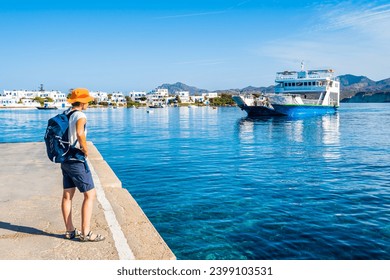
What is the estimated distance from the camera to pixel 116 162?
16.0m

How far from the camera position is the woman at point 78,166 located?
4352 mm

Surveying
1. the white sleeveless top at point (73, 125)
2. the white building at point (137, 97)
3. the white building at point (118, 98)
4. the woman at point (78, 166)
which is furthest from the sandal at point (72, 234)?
the white building at point (137, 97)

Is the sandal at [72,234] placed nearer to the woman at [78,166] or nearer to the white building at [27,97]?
the woman at [78,166]

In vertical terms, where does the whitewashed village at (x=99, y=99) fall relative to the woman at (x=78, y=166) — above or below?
above

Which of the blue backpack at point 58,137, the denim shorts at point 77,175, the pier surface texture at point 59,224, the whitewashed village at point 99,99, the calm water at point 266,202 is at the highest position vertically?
the whitewashed village at point 99,99

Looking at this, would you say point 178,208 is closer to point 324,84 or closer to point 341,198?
point 341,198

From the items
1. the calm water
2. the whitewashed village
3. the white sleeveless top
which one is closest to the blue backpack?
the white sleeveless top

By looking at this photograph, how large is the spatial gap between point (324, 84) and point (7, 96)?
154 m

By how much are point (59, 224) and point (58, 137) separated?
149cm

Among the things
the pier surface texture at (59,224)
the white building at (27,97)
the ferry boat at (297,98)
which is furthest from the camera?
the white building at (27,97)

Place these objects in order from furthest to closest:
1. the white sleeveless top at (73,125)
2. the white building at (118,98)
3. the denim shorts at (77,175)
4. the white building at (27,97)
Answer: the white building at (118,98)
the white building at (27,97)
the denim shorts at (77,175)
the white sleeveless top at (73,125)

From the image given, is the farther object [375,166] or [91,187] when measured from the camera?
[375,166]

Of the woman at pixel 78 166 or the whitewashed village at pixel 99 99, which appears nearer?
the woman at pixel 78 166
